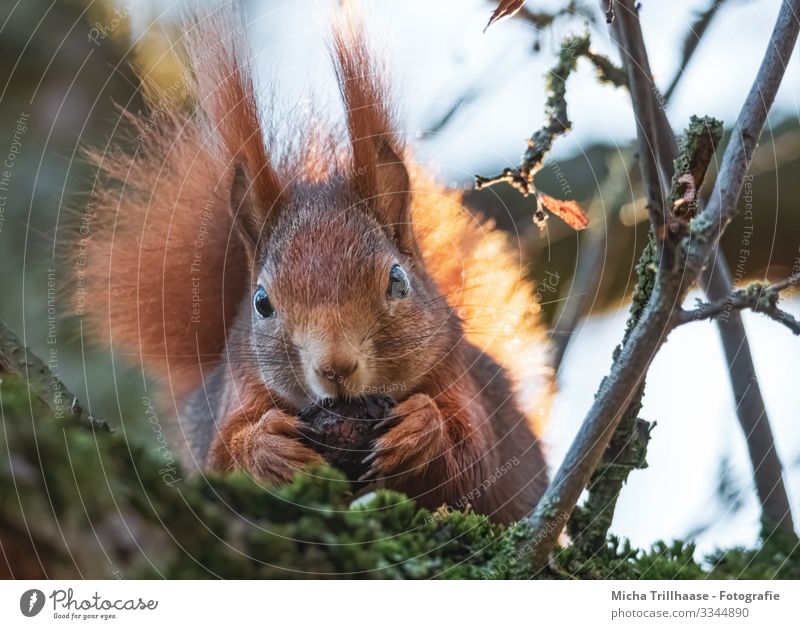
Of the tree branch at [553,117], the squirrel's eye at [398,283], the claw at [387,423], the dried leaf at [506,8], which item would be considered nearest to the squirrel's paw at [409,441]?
the claw at [387,423]

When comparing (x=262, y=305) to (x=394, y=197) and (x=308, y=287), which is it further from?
(x=394, y=197)

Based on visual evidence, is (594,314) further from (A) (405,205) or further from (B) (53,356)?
(B) (53,356)

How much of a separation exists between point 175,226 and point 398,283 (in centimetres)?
42

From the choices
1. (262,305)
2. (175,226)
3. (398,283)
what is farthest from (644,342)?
(175,226)

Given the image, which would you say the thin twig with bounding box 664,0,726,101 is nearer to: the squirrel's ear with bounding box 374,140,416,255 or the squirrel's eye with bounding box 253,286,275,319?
the squirrel's ear with bounding box 374,140,416,255

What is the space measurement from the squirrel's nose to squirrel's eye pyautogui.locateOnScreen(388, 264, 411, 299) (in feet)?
0.52

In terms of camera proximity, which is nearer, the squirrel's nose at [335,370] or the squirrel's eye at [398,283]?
the squirrel's nose at [335,370]

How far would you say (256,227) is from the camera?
1.13 m

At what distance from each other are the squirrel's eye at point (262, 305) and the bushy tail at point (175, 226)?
0.14 metres

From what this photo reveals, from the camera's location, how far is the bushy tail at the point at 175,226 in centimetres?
113

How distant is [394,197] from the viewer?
3.83ft

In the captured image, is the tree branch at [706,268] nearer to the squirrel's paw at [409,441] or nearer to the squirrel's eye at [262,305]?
the squirrel's paw at [409,441]

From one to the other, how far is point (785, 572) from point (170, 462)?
2.17 ft

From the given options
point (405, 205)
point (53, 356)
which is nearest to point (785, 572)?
point (405, 205)
